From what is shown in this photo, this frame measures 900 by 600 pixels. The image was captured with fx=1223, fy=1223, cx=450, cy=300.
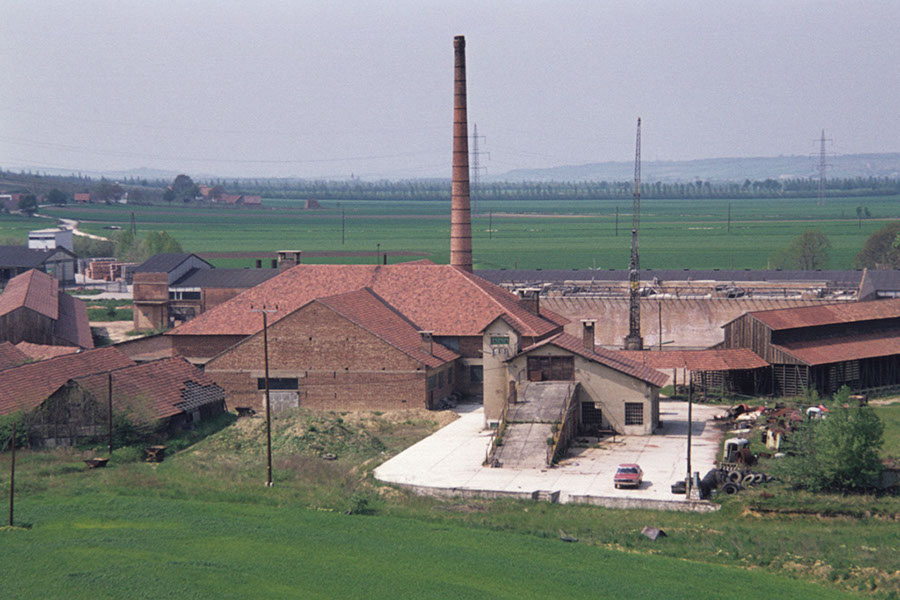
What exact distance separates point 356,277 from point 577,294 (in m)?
20.3

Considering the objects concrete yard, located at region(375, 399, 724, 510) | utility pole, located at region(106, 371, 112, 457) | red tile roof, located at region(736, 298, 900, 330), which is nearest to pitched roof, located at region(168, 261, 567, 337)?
concrete yard, located at region(375, 399, 724, 510)

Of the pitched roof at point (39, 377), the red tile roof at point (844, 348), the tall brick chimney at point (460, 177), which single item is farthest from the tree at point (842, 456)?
the tall brick chimney at point (460, 177)

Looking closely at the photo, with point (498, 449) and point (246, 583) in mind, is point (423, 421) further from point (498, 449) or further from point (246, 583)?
point (246, 583)

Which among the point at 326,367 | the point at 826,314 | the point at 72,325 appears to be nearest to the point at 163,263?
the point at 72,325

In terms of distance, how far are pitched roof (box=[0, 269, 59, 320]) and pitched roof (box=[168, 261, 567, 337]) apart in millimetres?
12610

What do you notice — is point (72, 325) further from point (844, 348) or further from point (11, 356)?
point (844, 348)

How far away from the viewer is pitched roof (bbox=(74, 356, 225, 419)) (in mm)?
46406

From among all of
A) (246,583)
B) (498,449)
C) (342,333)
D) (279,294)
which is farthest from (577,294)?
(246,583)

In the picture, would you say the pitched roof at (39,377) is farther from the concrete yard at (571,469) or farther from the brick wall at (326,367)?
the concrete yard at (571,469)

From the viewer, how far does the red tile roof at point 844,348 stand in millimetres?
58688

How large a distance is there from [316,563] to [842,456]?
17378mm

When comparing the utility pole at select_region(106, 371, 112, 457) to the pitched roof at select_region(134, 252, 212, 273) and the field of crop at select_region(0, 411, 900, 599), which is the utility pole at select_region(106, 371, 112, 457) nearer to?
the field of crop at select_region(0, 411, 900, 599)

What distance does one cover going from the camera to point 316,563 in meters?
29.9

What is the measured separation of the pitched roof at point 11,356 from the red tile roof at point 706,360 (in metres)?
28.1
